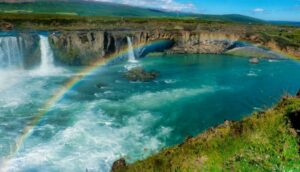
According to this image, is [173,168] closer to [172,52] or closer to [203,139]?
[203,139]

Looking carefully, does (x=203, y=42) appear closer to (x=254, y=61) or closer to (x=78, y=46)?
(x=254, y=61)

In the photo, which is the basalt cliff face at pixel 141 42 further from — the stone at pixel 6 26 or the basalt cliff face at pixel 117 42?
the stone at pixel 6 26

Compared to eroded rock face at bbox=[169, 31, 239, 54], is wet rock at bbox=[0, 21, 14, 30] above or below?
above

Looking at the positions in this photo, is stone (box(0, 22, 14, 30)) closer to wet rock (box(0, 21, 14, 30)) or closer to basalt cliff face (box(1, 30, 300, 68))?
wet rock (box(0, 21, 14, 30))

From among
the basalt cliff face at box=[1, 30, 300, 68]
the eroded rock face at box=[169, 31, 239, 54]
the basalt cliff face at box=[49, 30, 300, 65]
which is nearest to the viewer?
the basalt cliff face at box=[1, 30, 300, 68]

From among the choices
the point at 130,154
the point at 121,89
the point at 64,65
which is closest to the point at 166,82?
the point at 121,89

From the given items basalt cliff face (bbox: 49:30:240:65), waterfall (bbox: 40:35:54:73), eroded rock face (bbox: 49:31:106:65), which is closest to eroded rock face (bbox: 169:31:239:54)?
basalt cliff face (bbox: 49:30:240:65)
